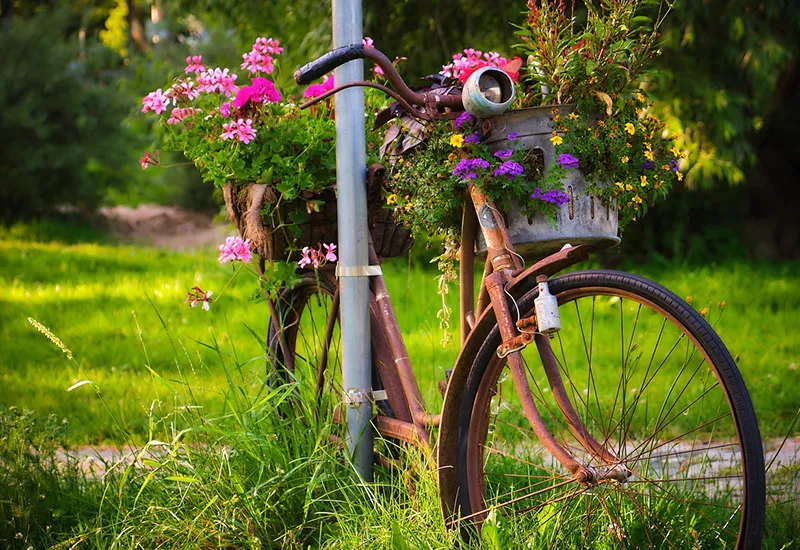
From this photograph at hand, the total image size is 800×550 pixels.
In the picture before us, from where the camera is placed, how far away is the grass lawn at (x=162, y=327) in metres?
4.73

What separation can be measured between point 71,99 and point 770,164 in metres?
9.23

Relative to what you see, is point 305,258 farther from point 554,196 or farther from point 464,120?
point 554,196

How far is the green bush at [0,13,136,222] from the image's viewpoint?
482 inches

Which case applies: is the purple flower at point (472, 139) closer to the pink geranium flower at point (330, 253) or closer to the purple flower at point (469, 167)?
the purple flower at point (469, 167)

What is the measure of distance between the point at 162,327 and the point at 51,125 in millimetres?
7267

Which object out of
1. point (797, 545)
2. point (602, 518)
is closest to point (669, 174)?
point (602, 518)

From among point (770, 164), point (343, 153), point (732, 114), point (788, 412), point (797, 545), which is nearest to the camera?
point (797, 545)

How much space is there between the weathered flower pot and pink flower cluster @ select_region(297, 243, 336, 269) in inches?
28.2

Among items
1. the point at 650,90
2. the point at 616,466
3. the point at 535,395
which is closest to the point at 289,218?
the point at 535,395

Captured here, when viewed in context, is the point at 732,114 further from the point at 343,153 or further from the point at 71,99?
the point at 71,99

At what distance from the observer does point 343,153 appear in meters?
2.83

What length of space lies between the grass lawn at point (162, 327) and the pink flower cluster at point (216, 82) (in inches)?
35.7

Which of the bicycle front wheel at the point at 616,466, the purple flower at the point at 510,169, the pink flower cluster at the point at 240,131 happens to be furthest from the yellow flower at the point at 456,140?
the pink flower cluster at the point at 240,131

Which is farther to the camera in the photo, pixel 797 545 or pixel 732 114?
pixel 732 114
